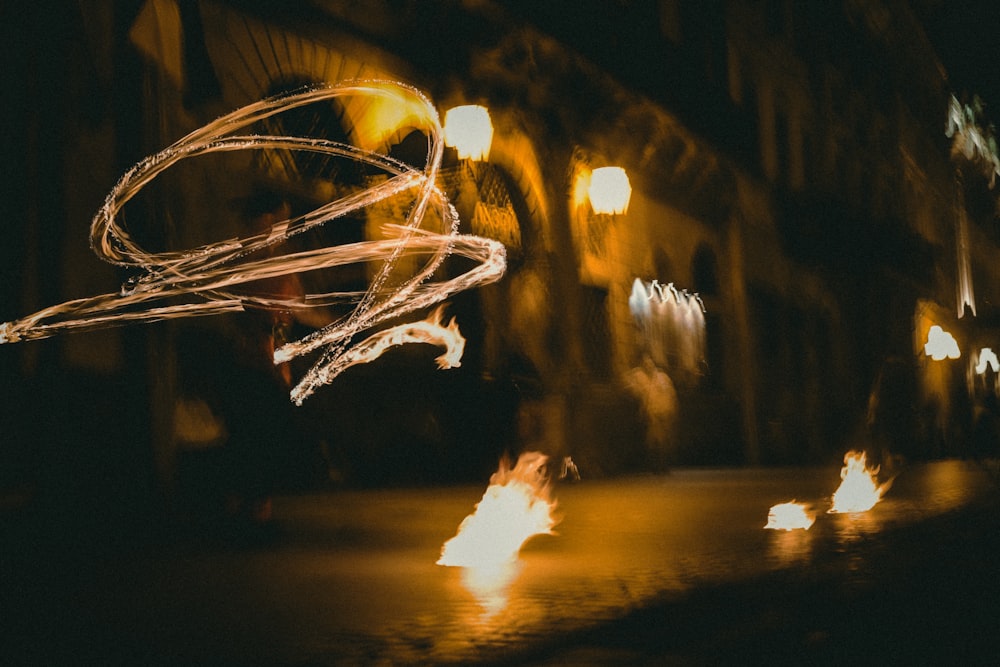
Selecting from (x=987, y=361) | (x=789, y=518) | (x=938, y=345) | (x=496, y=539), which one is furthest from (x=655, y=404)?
(x=987, y=361)

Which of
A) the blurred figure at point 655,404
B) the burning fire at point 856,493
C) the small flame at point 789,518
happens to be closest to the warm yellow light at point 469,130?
the blurred figure at point 655,404

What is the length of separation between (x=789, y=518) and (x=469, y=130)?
22.4ft

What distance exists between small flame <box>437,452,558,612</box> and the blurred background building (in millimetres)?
1431

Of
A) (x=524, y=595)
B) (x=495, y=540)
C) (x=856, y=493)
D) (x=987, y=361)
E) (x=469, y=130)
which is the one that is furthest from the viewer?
(x=987, y=361)

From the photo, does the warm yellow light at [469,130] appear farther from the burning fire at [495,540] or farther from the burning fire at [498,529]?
the burning fire at [498,529]

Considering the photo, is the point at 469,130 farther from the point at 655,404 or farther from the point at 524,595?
the point at 524,595

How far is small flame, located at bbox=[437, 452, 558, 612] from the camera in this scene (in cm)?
641

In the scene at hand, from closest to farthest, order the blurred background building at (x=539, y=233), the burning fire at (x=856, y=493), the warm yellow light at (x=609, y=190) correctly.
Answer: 1. the blurred background building at (x=539, y=233)
2. the burning fire at (x=856, y=493)
3. the warm yellow light at (x=609, y=190)

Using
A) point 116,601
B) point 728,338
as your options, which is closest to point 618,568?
point 116,601

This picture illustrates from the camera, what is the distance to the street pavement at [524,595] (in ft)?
15.2

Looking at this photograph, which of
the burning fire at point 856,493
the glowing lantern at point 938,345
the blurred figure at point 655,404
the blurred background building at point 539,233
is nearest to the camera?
the blurred background building at point 539,233

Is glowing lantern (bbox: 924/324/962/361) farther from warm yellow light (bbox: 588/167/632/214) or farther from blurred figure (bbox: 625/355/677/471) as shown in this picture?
warm yellow light (bbox: 588/167/632/214)

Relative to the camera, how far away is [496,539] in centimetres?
823

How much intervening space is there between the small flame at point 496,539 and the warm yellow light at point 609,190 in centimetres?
A: 723
